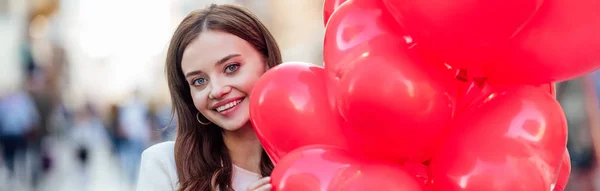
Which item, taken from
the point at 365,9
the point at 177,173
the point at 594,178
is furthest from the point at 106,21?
the point at 365,9

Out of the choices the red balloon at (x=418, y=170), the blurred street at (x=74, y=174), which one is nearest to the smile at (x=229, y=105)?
the red balloon at (x=418, y=170)

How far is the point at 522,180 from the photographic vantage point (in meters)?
1.12

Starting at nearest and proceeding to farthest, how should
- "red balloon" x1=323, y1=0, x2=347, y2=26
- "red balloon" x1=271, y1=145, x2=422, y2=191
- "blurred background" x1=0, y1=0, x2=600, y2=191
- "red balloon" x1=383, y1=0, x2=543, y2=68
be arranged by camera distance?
"red balloon" x1=383, y1=0, x2=543, y2=68
"red balloon" x1=271, y1=145, x2=422, y2=191
"red balloon" x1=323, y1=0, x2=347, y2=26
"blurred background" x1=0, y1=0, x2=600, y2=191

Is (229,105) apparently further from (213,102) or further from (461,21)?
(461,21)

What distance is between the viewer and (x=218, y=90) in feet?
5.68

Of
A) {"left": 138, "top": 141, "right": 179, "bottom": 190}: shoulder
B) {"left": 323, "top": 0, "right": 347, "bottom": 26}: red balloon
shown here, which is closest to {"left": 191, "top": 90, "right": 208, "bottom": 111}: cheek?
{"left": 138, "top": 141, "right": 179, "bottom": 190}: shoulder

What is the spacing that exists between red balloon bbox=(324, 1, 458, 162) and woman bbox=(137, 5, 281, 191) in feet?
1.85

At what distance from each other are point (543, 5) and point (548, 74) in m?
0.12

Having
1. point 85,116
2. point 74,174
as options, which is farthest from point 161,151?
point 85,116

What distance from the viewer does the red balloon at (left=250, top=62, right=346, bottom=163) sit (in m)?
1.34

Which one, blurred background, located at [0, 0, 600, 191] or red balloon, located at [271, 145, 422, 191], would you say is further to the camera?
blurred background, located at [0, 0, 600, 191]

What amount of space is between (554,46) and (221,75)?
2.90 ft

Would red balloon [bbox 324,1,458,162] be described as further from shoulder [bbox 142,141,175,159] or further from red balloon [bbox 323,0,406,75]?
shoulder [bbox 142,141,175,159]

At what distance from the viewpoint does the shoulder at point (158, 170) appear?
6.33 ft
